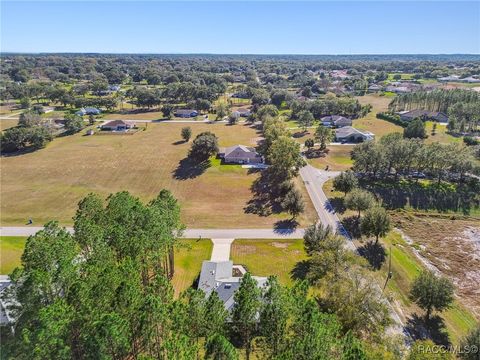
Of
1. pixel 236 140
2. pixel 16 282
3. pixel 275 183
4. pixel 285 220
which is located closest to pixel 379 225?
pixel 285 220

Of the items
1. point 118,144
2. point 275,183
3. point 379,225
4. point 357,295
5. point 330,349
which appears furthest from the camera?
point 118,144

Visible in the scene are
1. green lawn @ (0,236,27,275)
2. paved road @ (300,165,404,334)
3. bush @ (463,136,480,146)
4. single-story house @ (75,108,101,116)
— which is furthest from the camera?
single-story house @ (75,108,101,116)

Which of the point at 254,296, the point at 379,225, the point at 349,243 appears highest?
the point at 254,296

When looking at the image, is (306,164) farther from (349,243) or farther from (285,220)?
(349,243)

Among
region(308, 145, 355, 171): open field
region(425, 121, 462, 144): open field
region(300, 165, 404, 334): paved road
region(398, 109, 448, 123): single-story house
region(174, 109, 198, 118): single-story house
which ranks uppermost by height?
region(398, 109, 448, 123): single-story house

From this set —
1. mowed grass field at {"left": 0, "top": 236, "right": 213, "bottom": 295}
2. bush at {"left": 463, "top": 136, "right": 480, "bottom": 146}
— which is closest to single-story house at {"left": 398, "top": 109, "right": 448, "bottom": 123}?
bush at {"left": 463, "top": 136, "right": 480, "bottom": 146}

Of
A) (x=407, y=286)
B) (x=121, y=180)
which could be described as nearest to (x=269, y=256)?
(x=407, y=286)

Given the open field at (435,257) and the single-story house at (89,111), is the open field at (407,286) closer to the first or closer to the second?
the open field at (435,257)

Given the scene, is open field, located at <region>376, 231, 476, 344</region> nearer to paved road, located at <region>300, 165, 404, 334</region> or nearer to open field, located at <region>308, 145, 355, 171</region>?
paved road, located at <region>300, 165, 404, 334</region>
